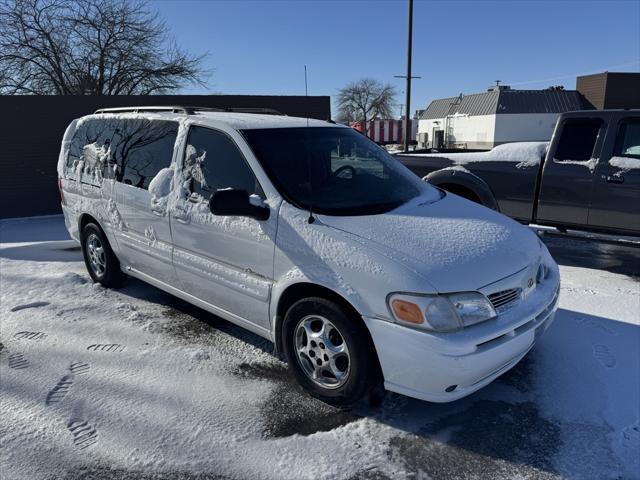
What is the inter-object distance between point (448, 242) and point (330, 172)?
1.19 metres

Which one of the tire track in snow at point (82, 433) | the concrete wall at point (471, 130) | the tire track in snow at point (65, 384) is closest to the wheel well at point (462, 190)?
the tire track in snow at point (65, 384)

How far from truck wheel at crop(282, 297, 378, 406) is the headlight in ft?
1.03

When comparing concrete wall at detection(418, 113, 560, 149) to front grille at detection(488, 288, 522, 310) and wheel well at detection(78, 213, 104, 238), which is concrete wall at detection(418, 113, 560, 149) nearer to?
wheel well at detection(78, 213, 104, 238)

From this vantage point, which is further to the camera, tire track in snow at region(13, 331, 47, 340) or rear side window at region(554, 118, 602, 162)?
rear side window at region(554, 118, 602, 162)

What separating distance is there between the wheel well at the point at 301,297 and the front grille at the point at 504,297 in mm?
741

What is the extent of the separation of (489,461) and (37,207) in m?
10.4

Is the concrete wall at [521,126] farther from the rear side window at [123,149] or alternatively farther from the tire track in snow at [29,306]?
the tire track in snow at [29,306]

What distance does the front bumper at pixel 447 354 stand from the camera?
254cm

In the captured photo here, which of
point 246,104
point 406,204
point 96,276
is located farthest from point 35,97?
point 406,204

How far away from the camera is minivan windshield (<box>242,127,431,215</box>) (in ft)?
10.8

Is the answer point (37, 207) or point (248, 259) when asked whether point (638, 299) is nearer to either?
point (248, 259)

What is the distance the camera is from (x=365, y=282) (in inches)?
106

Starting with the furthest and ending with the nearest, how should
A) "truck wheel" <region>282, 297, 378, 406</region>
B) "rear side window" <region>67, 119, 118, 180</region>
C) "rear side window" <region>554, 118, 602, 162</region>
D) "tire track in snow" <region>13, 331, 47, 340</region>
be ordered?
"rear side window" <region>554, 118, 602, 162</region>
"rear side window" <region>67, 119, 118, 180</region>
"tire track in snow" <region>13, 331, 47, 340</region>
"truck wheel" <region>282, 297, 378, 406</region>

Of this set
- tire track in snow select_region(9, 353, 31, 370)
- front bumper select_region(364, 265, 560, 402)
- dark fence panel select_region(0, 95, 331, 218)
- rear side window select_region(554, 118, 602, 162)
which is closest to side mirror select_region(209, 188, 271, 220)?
front bumper select_region(364, 265, 560, 402)
